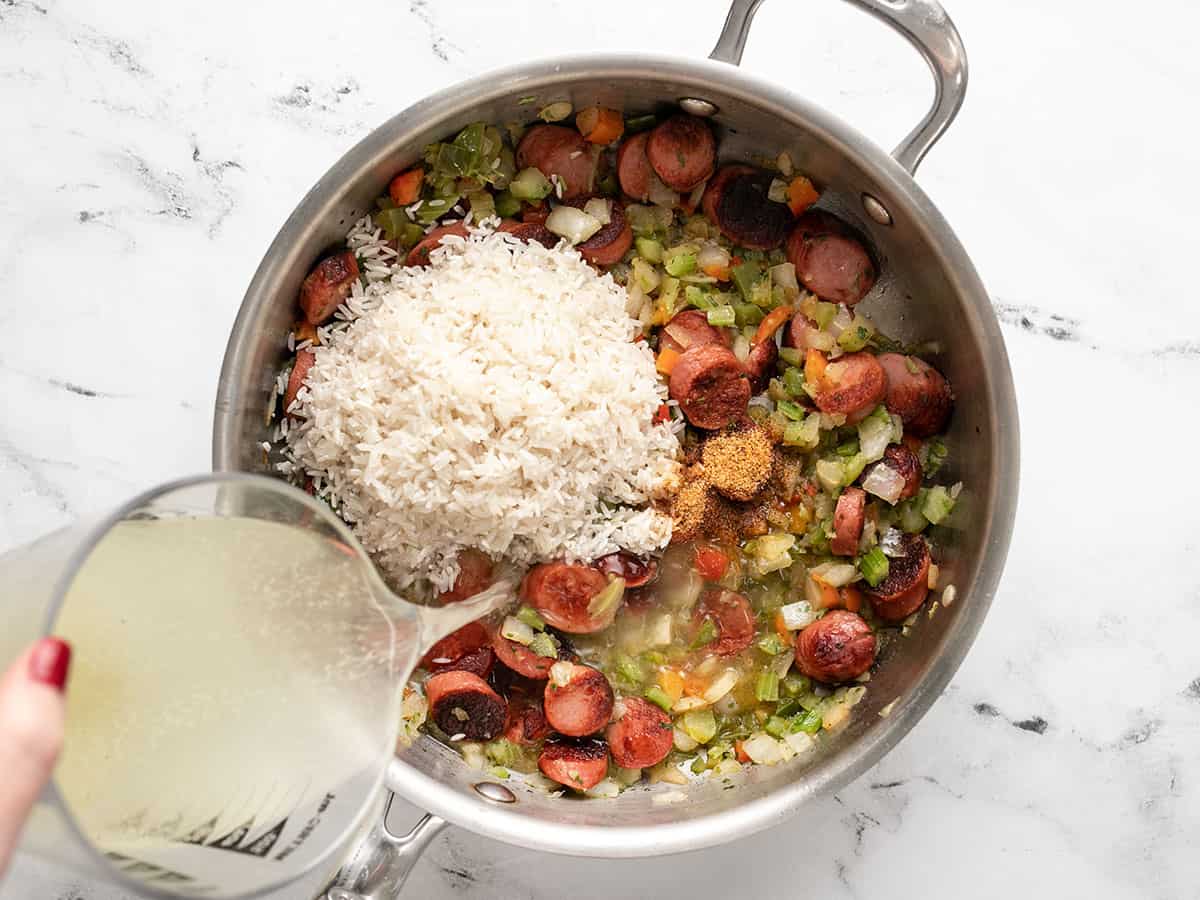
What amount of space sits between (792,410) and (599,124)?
2.35 feet

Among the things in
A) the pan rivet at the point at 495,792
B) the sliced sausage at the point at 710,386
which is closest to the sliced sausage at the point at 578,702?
the pan rivet at the point at 495,792

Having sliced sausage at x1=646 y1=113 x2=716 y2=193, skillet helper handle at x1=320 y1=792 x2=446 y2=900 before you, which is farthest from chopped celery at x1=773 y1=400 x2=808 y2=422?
skillet helper handle at x1=320 y1=792 x2=446 y2=900

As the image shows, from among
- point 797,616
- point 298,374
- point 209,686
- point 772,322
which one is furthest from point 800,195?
point 209,686

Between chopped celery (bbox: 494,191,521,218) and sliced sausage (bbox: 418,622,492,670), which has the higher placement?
chopped celery (bbox: 494,191,521,218)

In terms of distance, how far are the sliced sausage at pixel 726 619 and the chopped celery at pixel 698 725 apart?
0.13 m

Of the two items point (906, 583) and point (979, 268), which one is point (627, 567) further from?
point (979, 268)

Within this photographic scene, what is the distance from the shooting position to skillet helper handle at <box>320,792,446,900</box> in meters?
1.99

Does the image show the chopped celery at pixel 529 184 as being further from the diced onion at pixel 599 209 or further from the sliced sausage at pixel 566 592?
the sliced sausage at pixel 566 592

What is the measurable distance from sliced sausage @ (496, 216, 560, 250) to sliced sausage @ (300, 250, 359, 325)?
0.33m

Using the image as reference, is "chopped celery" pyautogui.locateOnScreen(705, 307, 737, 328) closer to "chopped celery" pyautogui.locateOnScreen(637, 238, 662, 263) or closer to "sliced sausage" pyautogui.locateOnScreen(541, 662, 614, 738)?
"chopped celery" pyautogui.locateOnScreen(637, 238, 662, 263)

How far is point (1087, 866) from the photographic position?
2346 millimetres

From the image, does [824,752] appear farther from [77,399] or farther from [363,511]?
[77,399]

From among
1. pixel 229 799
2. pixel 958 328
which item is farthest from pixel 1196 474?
pixel 229 799

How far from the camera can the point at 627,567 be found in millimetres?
2189
